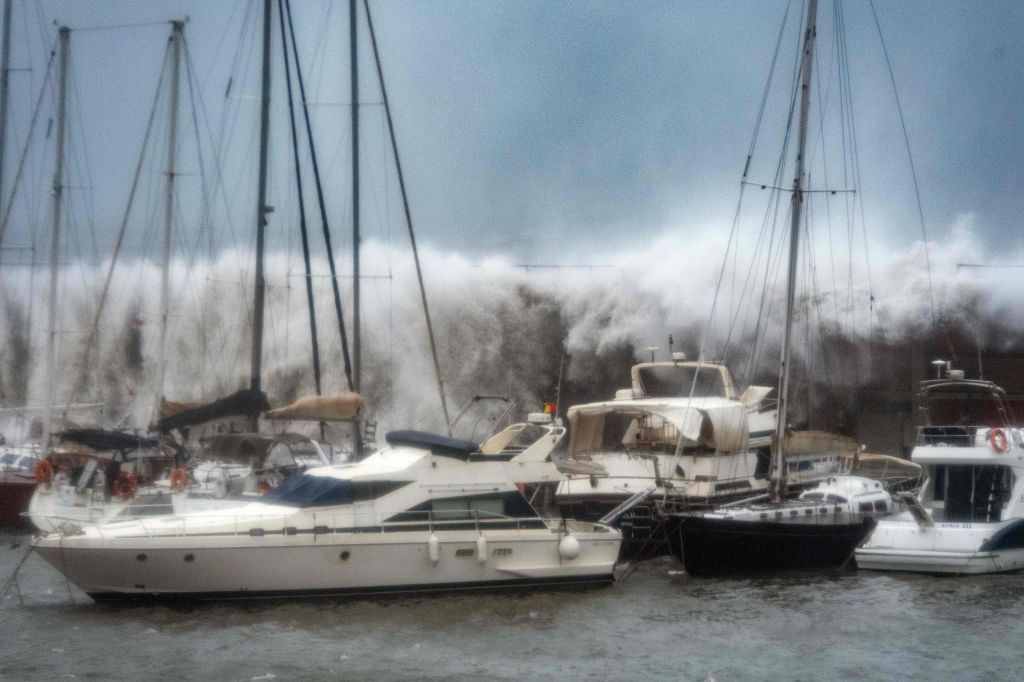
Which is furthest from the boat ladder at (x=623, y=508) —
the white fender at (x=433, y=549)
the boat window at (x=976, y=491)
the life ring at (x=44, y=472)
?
the life ring at (x=44, y=472)

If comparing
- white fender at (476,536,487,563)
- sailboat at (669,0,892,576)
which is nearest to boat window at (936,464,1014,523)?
sailboat at (669,0,892,576)

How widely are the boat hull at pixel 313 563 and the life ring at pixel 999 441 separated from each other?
24.2 feet

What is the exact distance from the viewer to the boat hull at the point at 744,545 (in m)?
19.5

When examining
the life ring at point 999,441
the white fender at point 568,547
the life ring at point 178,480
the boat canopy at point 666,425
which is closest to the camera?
the white fender at point 568,547

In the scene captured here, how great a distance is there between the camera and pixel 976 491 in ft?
68.0

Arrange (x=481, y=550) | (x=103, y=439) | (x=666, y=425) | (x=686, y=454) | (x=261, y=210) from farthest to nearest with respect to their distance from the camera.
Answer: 1. (x=261, y=210)
2. (x=666, y=425)
3. (x=103, y=439)
4. (x=686, y=454)
5. (x=481, y=550)

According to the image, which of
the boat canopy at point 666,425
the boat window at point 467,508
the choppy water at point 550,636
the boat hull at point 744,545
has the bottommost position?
the choppy water at point 550,636

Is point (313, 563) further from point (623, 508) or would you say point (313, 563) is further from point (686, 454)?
point (686, 454)

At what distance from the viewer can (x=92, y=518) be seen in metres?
21.1

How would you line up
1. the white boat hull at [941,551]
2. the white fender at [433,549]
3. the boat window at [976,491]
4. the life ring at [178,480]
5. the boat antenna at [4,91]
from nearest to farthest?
1. the white fender at [433,549]
2. the white boat hull at [941,551]
3. the boat window at [976,491]
4. the life ring at [178,480]
5. the boat antenna at [4,91]

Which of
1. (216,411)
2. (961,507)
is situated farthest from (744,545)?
(216,411)

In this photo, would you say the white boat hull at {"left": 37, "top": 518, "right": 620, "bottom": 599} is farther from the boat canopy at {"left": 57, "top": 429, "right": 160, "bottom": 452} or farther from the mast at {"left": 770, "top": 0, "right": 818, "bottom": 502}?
the boat canopy at {"left": 57, "top": 429, "right": 160, "bottom": 452}

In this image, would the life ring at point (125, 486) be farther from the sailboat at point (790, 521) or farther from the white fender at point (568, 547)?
the sailboat at point (790, 521)

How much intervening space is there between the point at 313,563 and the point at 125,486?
810 centimetres
